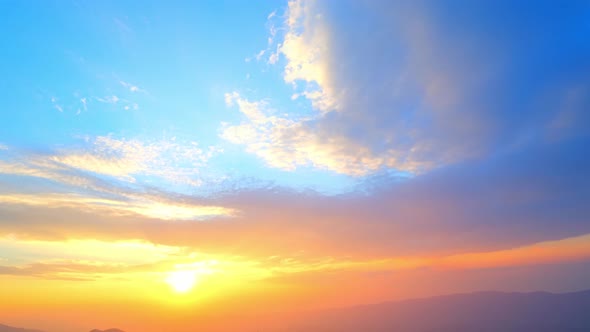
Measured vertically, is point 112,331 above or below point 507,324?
above

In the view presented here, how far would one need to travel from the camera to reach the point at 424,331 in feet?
630

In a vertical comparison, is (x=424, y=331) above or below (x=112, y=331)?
below

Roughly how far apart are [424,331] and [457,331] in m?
18.8

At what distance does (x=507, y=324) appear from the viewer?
193500 mm

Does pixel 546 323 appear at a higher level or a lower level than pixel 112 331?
lower

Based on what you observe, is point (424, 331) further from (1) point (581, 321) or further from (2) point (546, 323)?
(1) point (581, 321)

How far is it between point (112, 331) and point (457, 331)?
199m

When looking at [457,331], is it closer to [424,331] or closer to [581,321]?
[424,331]

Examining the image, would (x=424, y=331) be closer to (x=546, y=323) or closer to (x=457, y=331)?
(x=457, y=331)

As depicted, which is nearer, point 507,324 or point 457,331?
point 457,331

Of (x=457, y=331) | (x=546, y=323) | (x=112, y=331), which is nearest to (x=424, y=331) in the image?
(x=457, y=331)

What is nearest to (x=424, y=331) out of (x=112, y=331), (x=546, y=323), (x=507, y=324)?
(x=507, y=324)

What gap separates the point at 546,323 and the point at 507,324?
2170 centimetres

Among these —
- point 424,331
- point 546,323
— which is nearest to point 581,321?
point 546,323
